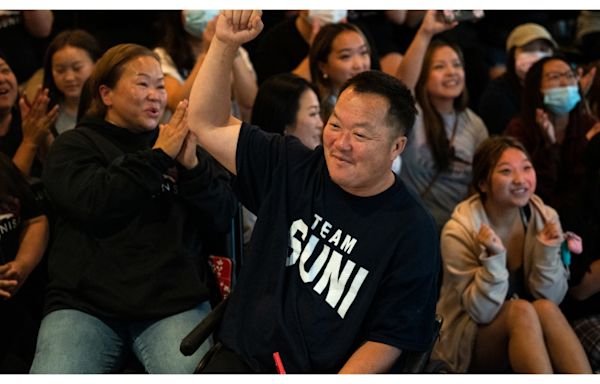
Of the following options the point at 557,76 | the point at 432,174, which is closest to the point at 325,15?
the point at 432,174

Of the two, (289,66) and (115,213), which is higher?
(289,66)

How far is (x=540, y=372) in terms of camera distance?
95.6 inches

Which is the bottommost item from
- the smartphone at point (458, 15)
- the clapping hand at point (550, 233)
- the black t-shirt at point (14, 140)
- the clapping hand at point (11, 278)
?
the clapping hand at point (11, 278)

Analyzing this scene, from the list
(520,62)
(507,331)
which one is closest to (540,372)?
(507,331)

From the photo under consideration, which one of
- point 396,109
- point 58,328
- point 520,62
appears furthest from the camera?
point 520,62

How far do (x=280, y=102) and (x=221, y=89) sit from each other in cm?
81

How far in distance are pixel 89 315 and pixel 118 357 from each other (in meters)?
0.13

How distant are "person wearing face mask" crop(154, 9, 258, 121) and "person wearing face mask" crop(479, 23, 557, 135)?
114cm

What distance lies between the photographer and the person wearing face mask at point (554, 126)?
308 cm

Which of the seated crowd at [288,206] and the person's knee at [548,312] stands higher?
the seated crowd at [288,206]

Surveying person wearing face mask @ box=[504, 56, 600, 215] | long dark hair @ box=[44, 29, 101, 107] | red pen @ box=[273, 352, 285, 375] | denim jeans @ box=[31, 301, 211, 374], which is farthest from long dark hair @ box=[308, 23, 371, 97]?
red pen @ box=[273, 352, 285, 375]

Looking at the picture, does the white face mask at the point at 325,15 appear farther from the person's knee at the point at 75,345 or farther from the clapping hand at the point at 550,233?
the person's knee at the point at 75,345

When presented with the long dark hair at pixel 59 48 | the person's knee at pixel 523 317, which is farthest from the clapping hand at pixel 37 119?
the person's knee at pixel 523 317

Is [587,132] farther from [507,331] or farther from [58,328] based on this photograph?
[58,328]
